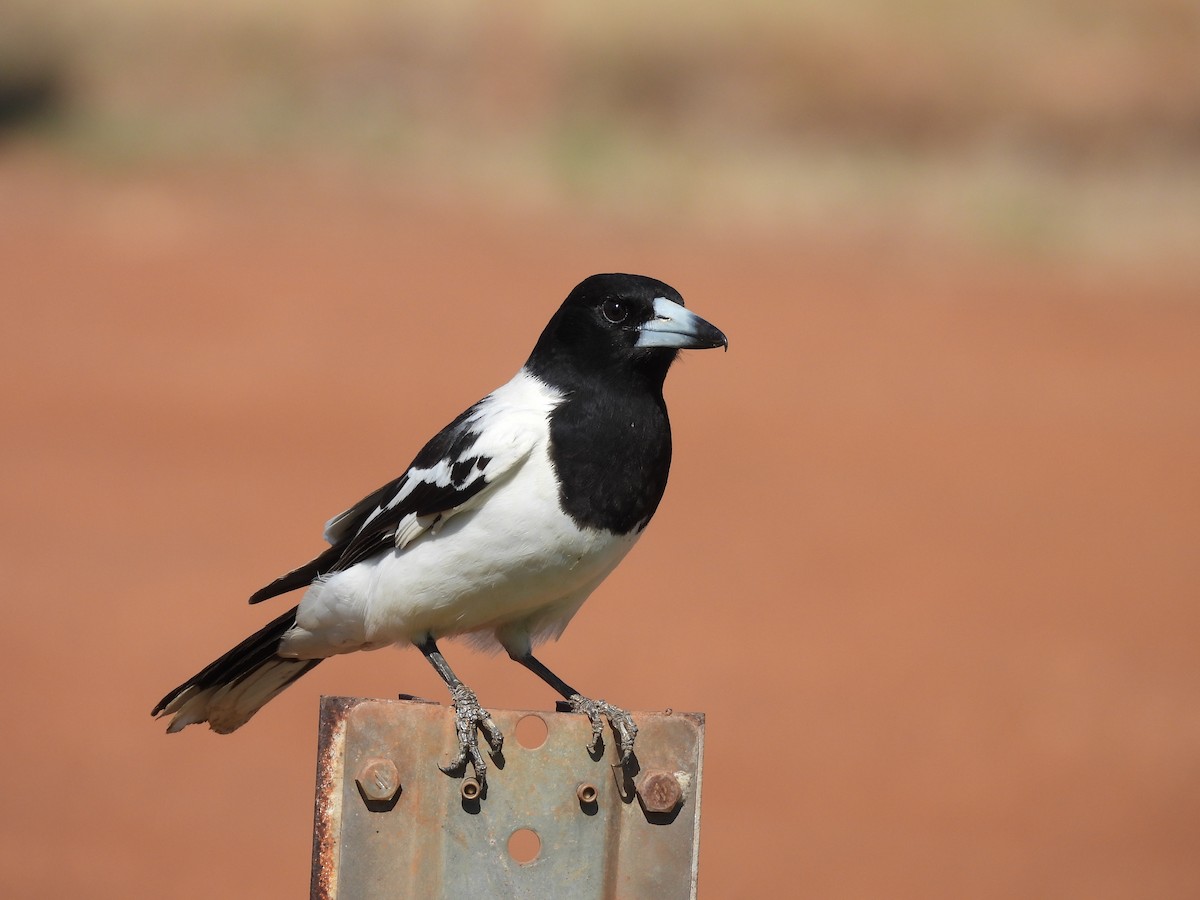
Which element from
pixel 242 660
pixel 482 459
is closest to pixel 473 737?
pixel 482 459

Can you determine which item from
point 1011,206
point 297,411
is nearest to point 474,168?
point 1011,206

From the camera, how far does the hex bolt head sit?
3414mm

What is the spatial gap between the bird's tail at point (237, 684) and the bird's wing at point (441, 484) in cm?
24

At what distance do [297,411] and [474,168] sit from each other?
1114 cm

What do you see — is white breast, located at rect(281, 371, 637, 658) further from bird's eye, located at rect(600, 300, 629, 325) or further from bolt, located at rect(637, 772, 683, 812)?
bolt, located at rect(637, 772, 683, 812)

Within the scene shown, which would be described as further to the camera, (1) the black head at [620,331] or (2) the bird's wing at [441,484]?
(1) the black head at [620,331]

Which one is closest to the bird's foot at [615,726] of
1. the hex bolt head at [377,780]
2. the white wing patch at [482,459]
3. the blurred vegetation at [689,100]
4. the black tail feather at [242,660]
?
the hex bolt head at [377,780]

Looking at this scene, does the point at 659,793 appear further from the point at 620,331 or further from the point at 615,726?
the point at 620,331

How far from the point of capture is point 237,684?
15.7 feet

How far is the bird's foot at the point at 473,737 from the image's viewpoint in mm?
3488

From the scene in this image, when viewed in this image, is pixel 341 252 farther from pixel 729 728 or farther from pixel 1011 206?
pixel 729 728

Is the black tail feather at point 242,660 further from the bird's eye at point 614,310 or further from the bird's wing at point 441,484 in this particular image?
the bird's eye at point 614,310

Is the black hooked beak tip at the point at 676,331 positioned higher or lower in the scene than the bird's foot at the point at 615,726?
Answer: higher

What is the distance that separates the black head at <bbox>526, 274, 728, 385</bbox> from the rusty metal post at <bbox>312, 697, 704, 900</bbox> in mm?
1351
